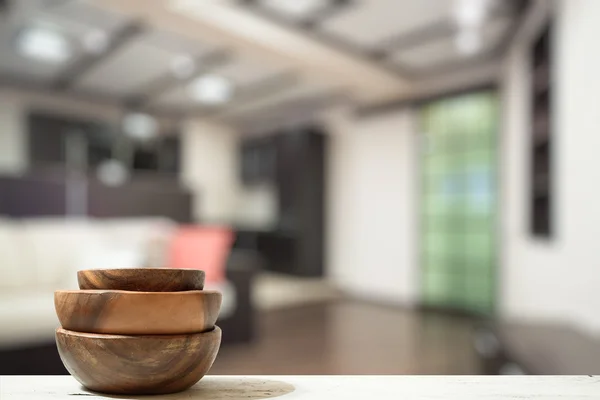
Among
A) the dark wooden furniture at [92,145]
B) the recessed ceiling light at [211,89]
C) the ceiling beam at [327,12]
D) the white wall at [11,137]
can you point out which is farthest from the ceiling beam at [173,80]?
the white wall at [11,137]

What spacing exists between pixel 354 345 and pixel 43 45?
470cm

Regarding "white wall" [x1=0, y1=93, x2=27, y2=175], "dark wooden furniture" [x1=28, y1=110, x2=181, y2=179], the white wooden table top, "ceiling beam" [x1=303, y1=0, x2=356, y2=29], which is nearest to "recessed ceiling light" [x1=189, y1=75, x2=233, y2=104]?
"dark wooden furniture" [x1=28, y1=110, x2=181, y2=179]

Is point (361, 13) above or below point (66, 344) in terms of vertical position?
above

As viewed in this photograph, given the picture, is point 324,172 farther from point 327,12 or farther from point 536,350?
point 536,350

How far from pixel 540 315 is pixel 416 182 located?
2.98 meters

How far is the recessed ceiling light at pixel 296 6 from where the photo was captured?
4445 millimetres

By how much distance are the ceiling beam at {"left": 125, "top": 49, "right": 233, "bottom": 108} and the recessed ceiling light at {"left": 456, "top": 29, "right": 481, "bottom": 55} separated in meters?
2.54

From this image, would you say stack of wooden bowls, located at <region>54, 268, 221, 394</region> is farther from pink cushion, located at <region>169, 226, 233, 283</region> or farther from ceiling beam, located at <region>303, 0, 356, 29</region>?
ceiling beam, located at <region>303, 0, 356, 29</region>

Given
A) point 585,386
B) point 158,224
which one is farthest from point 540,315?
point 585,386

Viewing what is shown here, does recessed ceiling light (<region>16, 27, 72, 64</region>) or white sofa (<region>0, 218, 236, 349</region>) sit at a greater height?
recessed ceiling light (<region>16, 27, 72, 64</region>)

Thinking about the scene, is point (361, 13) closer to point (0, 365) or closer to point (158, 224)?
point (158, 224)

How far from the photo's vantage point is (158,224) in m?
4.69

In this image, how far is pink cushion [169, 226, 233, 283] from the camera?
4094 millimetres

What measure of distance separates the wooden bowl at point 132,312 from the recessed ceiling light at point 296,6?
14.0 ft
